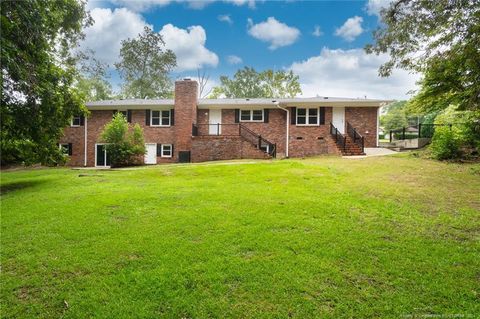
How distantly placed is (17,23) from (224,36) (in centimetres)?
1397

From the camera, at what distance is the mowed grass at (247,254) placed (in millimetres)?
2992

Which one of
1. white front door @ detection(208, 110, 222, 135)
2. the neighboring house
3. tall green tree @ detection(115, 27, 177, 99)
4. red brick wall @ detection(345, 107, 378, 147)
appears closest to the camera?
the neighboring house

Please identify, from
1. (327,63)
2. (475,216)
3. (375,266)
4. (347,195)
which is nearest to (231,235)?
(375,266)

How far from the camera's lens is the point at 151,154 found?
19.7 m

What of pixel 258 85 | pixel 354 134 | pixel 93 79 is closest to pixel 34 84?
pixel 354 134

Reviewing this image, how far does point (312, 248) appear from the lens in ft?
13.4

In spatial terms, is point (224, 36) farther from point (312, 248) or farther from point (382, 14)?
point (312, 248)

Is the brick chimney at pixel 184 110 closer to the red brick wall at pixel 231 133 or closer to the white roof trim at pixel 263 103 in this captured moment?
the red brick wall at pixel 231 133

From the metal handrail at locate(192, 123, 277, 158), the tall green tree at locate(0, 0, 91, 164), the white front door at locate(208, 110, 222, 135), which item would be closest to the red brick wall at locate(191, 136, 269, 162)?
the metal handrail at locate(192, 123, 277, 158)

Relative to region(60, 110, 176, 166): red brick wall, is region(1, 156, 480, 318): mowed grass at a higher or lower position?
lower

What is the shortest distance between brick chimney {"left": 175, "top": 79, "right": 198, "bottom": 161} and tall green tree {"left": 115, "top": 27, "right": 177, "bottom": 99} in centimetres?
1855

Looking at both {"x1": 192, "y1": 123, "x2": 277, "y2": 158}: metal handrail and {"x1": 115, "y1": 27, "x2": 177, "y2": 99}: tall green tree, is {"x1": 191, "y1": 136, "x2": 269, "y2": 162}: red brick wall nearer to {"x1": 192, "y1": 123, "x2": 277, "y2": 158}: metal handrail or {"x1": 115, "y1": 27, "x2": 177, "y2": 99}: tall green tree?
{"x1": 192, "y1": 123, "x2": 277, "y2": 158}: metal handrail

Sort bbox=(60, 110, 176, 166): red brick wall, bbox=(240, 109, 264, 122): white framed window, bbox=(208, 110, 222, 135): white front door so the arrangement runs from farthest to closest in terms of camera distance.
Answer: bbox=(60, 110, 176, 166): red brick wall < bbox=(208, 110, 222, 135): white front door < bbox=(240, 109, 264, 122): white framed window

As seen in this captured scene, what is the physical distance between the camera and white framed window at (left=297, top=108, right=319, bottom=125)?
18.9m
